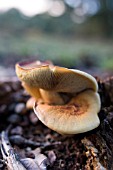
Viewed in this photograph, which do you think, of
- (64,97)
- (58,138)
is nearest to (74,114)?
(64,97)

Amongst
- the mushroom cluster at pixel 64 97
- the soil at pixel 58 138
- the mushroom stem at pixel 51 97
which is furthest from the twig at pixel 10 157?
the mushroom stem at pixel 51 97

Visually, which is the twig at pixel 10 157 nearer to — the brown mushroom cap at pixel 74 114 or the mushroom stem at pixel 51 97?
the brown mushroom cap at pixel 74 114

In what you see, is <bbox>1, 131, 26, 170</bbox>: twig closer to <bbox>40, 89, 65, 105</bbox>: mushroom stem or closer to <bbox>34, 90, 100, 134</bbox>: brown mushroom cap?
<bbox>34, 90, 100, 134</bbox>: brown mushroom cap

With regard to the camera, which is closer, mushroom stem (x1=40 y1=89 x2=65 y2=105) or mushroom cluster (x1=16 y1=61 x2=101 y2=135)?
mushroom cluster (x1=16 y1=61 x2=101 y2=135)

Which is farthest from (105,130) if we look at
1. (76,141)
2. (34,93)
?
(34,93)

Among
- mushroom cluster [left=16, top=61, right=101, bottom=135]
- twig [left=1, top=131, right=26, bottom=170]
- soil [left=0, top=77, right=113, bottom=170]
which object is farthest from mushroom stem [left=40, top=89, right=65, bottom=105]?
twig [left=1, top=131, right=26, bottom=170]

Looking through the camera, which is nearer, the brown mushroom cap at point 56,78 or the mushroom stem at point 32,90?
the brown mushroom cap at point 56,78
